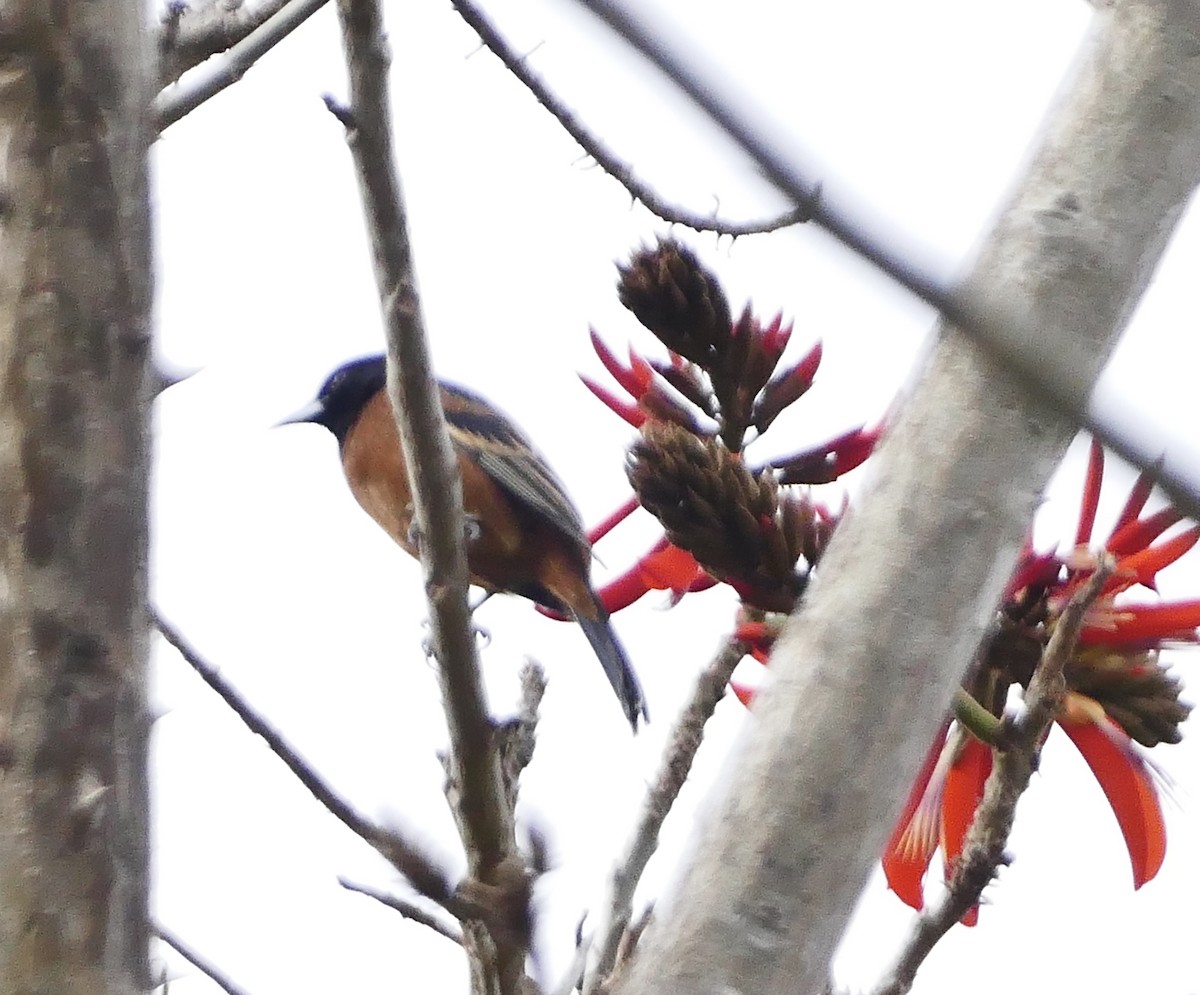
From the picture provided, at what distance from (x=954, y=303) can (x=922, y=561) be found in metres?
0.46

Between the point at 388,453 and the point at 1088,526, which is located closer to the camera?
the point at 1088,526

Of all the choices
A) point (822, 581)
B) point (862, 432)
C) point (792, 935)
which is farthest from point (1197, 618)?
point (792, 935)

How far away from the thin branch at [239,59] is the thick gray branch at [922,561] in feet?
3.31

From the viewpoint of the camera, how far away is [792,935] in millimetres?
857

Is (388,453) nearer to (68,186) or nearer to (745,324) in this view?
(745,324)

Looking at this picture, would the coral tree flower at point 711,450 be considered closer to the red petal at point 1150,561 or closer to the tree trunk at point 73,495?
the red petal at point 1150,561

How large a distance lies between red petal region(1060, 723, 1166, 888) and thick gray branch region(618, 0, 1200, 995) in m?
0.38

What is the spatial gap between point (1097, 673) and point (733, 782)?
46 cm

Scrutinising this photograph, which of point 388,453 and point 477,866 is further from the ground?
point 388,453

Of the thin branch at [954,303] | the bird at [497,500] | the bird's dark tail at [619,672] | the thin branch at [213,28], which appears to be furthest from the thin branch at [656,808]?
the bird at [497,500]

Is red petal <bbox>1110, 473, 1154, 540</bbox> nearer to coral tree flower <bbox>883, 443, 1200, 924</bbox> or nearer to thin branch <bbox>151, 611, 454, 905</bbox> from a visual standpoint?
coral tree flower <bbox>883, 443, 1200, 924</bbox>

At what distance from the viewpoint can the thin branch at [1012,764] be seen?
41.8 inches

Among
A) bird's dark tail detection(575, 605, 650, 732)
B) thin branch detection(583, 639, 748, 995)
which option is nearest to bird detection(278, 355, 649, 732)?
bird's dark tail detection(575, 605, 650, 732)

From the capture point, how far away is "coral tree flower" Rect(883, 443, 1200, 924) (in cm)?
125
